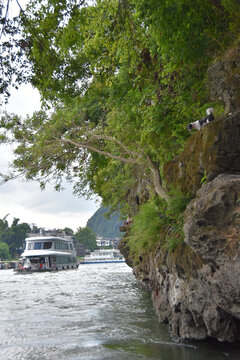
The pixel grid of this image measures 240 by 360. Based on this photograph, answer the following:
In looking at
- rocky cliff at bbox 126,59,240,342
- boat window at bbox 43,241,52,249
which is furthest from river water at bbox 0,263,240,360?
boat window at bbox 43,241,52,249

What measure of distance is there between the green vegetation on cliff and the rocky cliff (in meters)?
0.88

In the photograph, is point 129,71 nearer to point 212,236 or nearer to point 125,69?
point 125,69

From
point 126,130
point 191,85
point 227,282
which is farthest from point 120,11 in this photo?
point 126,130

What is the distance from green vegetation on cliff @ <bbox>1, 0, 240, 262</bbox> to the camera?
664 cm

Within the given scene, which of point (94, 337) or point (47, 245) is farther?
point (47, 245)

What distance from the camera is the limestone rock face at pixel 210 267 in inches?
230

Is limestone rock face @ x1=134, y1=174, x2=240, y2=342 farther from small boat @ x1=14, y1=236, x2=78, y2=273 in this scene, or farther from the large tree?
small boat @ x1=14, y1=236, x2=78, y2=273

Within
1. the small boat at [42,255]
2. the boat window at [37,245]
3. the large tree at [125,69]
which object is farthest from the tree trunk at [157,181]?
the boat window at [37,245]

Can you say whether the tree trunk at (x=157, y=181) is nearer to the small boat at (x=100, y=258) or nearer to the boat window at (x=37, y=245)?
the boat window at (x=37, y=245)

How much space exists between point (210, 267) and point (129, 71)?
5034 millimetres

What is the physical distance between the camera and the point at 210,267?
6.34 metres

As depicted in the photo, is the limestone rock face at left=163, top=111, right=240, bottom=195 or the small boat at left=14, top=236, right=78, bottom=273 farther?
the small boat at left=14, top=236, right=78, bottom=273

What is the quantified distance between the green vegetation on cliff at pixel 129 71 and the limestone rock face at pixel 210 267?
3.62ft

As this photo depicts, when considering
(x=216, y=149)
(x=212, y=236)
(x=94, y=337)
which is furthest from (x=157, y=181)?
(x=212, y=236)
